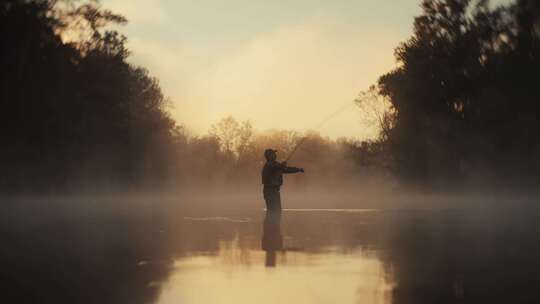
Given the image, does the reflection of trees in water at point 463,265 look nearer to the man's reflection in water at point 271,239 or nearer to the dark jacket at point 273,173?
the man's reflection in water at point 271,239

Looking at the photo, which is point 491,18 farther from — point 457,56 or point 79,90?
point 79,90

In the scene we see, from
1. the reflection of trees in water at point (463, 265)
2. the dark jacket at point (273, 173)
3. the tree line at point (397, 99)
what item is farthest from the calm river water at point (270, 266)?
the tree line at point (397, 99)

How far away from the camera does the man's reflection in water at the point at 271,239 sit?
41.8ft

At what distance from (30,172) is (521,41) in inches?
1254

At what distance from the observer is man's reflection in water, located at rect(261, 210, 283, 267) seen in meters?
12.7

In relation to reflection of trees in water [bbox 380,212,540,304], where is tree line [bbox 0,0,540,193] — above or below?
above

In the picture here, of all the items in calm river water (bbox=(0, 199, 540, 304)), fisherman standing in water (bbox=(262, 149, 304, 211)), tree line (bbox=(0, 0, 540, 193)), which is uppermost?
tree line (bbox=(0, 0, 540, 193))

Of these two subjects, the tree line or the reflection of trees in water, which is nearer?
the reflection of trees in water

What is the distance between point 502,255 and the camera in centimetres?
1277

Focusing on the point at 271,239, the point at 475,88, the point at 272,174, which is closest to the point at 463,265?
the point at 271,239

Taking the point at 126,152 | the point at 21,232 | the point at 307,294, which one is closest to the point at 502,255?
the point at 307,294

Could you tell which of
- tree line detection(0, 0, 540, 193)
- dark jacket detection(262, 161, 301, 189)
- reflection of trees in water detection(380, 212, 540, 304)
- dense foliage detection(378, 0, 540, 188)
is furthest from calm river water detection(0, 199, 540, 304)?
dense foliage detection(378, 0, 540, 188)

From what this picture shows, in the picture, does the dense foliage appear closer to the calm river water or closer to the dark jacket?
the dark jacket

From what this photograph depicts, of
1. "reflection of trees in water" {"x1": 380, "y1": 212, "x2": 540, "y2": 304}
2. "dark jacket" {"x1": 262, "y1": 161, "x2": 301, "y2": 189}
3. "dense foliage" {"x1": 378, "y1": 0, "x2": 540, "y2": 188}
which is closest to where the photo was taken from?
"reflection of trees in water" {"x1": 380, "y1": 212, "x2": 540, "y2": 304}
